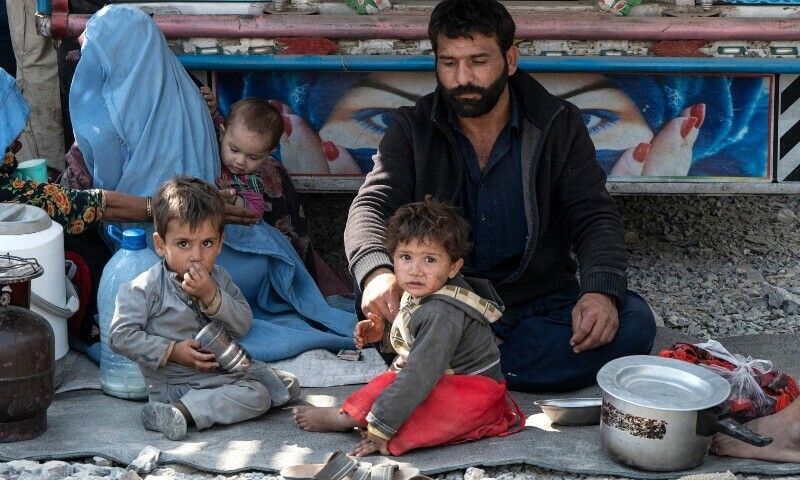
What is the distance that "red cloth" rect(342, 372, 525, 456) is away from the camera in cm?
353

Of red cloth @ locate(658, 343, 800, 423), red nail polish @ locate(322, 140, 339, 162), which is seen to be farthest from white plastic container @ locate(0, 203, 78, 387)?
red cloth @ locate(658, 343, 800, 423)

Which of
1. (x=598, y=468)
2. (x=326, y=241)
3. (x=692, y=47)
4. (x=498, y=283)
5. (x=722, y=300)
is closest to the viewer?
(x=598, y=468)

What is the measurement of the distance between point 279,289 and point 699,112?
1920mm

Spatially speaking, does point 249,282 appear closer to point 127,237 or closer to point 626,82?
point 127,237

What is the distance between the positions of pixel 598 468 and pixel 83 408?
174 centimetres

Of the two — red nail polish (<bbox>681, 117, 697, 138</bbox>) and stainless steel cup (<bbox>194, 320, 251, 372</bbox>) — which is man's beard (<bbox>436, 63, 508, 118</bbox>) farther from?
red nail polish (<bbox>681, 117, 697, 138</bbox>)

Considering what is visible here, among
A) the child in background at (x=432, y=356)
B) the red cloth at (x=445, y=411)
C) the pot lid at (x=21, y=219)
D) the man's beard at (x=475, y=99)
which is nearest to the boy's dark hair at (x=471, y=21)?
the man's beard at (x=475, y=99)

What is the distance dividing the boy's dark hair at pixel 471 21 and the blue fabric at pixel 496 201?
267 millimetres

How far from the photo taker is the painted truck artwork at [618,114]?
16.4 feet

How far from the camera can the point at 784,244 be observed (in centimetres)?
603

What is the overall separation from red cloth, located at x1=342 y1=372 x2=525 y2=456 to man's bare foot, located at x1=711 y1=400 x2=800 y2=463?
0.67 m

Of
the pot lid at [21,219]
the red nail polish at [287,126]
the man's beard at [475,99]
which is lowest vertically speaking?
the pot lid at [21,219]

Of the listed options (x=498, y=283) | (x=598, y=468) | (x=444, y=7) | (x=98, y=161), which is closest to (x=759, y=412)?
(x=598, y=468)

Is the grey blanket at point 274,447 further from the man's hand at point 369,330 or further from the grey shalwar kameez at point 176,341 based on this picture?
the man's hand at point 369,330
